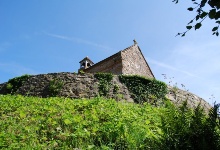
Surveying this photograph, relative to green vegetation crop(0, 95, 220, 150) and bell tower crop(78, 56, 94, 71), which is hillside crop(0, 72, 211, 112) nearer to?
green vegetation crop(0, 95, 220, 150)

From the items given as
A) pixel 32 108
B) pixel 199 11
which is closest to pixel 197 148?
pixel 199 11

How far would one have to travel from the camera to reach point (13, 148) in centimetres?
572

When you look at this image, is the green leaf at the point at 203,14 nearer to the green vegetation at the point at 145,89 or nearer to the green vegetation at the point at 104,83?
the green vegetation at the point at 104,83

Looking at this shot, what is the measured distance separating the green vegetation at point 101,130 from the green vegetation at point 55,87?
6.68m

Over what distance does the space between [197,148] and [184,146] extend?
17 centimetres

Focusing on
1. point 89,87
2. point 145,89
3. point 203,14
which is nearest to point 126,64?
point 145,89

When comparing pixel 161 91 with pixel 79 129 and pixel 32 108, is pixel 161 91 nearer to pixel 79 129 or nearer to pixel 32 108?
pixel 32 108

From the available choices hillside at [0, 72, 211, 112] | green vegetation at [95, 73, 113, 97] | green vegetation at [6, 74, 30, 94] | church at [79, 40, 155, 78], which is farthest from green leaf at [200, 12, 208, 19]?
church at [79, 40, 155, 78]

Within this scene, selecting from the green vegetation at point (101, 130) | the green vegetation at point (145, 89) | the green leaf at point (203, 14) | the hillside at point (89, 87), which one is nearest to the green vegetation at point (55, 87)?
the hillside at point (89, 87)

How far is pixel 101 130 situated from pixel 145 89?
13.6m

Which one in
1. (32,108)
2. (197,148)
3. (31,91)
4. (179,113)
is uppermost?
(31,91)

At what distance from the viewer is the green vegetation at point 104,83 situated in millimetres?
18275

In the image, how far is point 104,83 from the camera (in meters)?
18.6

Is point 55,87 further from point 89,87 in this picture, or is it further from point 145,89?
point 145,89
